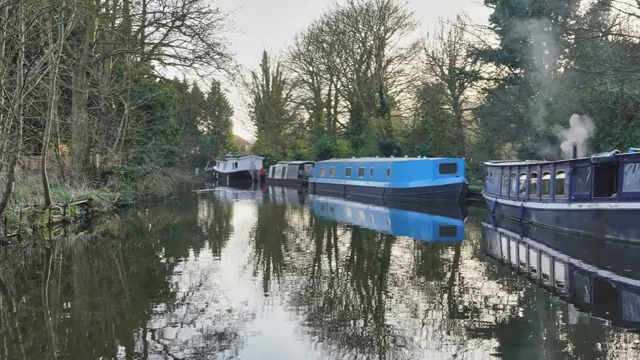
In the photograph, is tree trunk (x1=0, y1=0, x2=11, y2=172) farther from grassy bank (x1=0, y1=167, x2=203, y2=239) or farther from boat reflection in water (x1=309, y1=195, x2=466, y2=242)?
boat reflection in water (x1=309, y1=195, x2=466, y2=242)

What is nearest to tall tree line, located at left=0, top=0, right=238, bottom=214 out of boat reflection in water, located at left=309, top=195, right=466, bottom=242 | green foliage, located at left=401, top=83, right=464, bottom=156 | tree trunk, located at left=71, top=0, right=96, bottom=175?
tree trunk, located at left=71, top=0, right=96, bottom=175

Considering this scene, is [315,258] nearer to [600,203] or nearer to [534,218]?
[600,203]

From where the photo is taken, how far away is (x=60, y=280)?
8.00 meters

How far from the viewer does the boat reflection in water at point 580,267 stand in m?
6.54

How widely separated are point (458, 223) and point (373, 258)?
598cm

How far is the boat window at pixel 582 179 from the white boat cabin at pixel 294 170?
2406 cm

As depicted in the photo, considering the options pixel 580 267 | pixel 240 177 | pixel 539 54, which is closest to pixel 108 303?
pixel 580 267

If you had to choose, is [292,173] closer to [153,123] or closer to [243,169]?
[243,169]

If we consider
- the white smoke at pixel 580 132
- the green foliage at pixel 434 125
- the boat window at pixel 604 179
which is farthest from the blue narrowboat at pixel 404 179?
the boat window at pixel 604 179

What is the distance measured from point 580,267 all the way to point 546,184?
502 cm

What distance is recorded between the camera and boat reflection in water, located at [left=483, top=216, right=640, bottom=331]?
6.54 m

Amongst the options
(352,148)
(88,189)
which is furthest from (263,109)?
(88,189)

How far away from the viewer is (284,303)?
6.82 m

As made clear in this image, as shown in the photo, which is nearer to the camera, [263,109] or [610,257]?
[610,257]
